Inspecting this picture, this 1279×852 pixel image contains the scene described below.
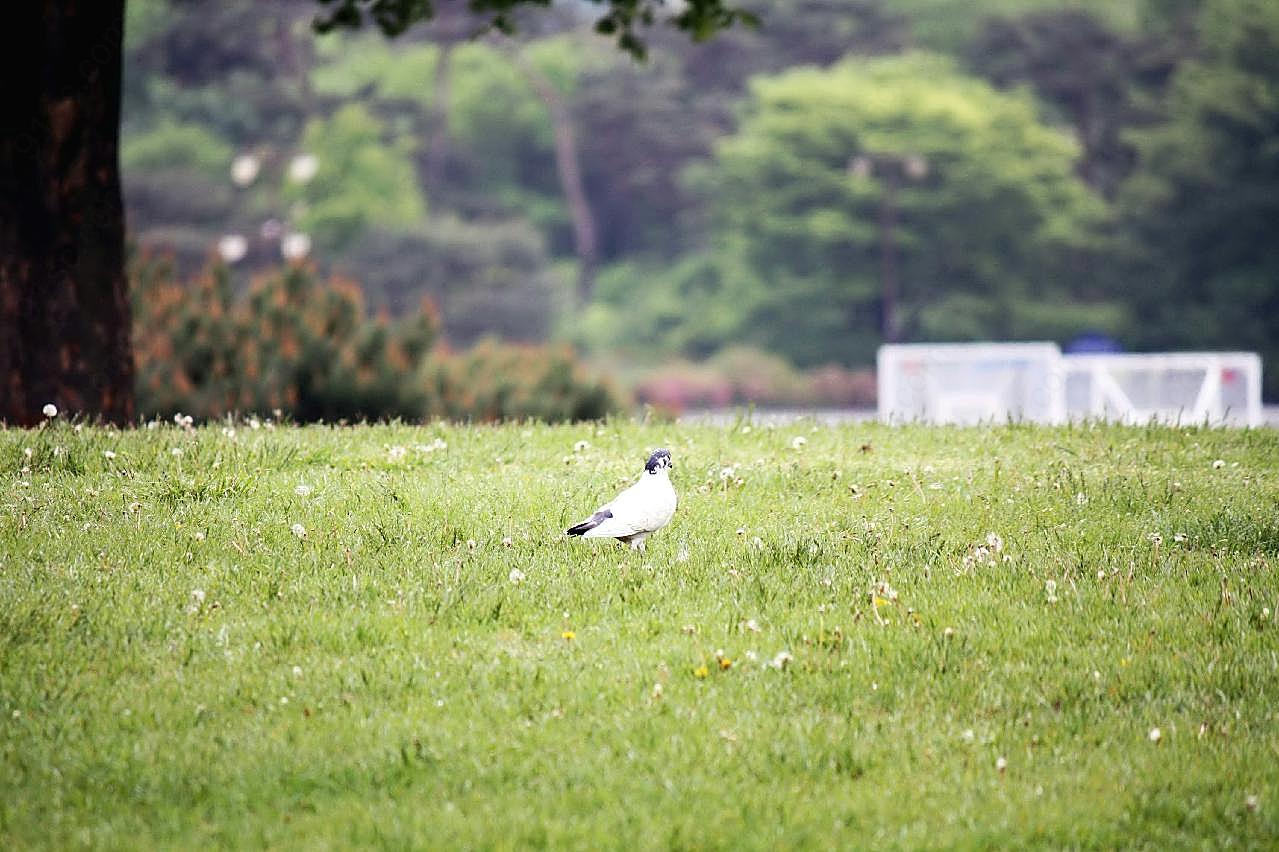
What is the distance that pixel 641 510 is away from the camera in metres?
7.03

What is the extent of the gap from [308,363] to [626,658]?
1064 centimetres

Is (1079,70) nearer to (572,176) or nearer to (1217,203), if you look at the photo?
(1217,203)

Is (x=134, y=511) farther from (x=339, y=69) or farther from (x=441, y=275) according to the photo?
(x=339, y=69)

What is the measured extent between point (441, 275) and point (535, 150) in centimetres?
1563

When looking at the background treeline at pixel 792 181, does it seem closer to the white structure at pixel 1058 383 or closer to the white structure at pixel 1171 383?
the white structure at pixel 1058 383

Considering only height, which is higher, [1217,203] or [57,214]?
[57,214]

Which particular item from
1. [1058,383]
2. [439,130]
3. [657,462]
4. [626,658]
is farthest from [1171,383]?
[439,130]

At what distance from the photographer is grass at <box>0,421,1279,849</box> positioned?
16.2ft

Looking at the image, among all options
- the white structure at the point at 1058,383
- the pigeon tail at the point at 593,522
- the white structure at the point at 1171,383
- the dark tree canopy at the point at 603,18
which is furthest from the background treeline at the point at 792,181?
the pigeon tail at the point at 593,522

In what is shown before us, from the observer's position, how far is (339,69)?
69.2 metres

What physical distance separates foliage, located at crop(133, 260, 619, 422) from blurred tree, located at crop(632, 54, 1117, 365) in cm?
3728

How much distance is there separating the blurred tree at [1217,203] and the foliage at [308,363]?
136ft

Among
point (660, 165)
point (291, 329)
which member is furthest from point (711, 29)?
point (660, 165)

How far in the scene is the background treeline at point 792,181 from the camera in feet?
178
